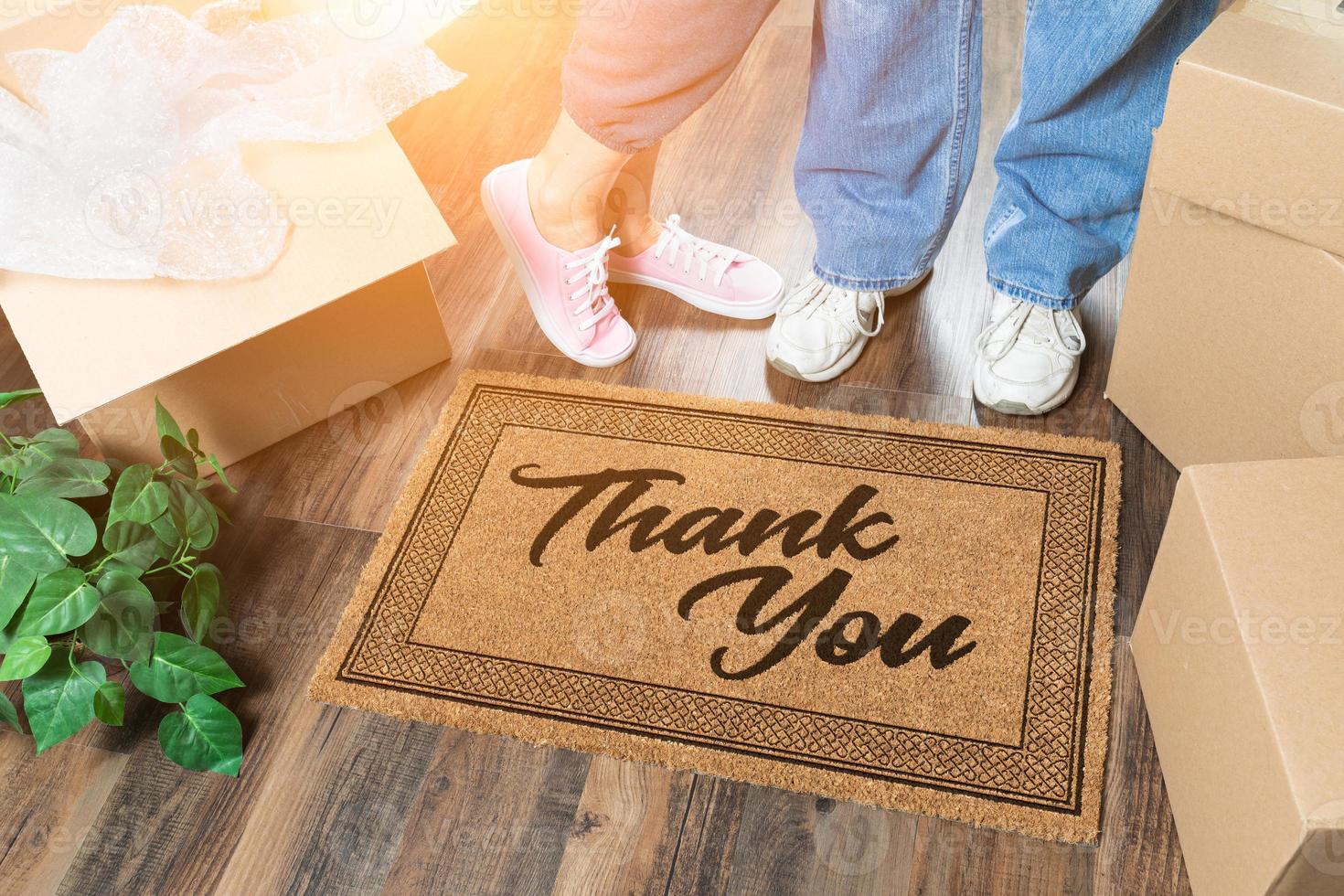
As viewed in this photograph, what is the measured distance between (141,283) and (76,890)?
58 centimetres

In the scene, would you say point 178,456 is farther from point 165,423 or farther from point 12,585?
point 12,585

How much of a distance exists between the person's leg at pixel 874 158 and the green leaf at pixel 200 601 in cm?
68

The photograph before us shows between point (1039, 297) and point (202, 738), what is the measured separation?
988mm

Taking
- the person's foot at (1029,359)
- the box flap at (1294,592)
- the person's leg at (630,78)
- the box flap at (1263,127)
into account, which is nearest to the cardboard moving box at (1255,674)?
the box flap at (1294,592)

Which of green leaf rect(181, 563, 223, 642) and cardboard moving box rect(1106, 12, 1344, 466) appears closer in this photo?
cardboard moving box rect(1106, 12, 1344, 466)

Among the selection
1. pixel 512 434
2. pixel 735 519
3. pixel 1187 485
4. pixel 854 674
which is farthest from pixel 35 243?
pixel 1187 485

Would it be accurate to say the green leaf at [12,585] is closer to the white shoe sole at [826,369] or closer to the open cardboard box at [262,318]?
the open cardboard box at [262,318]

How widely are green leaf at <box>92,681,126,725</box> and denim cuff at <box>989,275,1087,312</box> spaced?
1016 mm

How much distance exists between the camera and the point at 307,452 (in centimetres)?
124

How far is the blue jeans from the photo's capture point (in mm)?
987

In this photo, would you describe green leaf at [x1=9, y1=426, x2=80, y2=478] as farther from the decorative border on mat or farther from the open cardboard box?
the decorative border on mat

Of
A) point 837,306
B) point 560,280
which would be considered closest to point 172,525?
point 560,280

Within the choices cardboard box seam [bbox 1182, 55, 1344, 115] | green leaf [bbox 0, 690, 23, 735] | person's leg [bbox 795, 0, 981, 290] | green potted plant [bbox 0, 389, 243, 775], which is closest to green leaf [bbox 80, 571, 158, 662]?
green potted plant [bbox 0, 389, 243, 775]

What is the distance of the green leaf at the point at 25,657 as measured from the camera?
88cm
